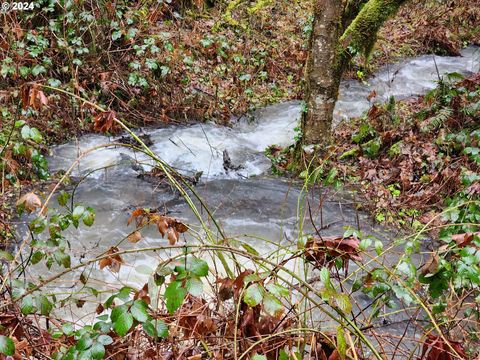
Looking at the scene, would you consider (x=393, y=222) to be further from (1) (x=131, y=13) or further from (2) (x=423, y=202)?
(1) (x=131, y=13)

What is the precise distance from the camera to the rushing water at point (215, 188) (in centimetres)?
475

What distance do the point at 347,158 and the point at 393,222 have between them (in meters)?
1.52

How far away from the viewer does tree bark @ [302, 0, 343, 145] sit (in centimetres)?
521

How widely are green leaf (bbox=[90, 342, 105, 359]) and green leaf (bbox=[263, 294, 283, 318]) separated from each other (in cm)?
55

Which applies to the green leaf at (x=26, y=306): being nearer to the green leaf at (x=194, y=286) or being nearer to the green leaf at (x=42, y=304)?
the green leaf at (x=42, y=304)

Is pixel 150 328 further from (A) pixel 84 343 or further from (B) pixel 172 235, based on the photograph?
(B) pixel 172 235

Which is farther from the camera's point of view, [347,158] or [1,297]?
[347,158]

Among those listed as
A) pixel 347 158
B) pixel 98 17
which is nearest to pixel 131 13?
pixel 98 17

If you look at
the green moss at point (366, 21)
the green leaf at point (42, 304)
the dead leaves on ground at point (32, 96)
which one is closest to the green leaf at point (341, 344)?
the green leaf at point (42, 304)

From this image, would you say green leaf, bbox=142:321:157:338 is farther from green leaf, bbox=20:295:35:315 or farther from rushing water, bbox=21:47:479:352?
rushing water, bbox=21:47:479:352

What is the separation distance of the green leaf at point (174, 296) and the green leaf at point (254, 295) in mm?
205

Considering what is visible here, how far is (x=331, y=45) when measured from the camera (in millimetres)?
5332

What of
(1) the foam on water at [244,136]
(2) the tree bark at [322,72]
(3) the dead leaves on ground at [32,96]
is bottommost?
(1) the foam on water at [244,136]

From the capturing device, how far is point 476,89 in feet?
19.7
